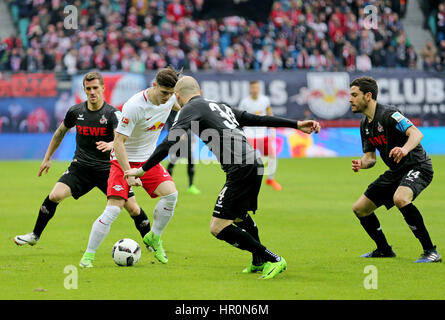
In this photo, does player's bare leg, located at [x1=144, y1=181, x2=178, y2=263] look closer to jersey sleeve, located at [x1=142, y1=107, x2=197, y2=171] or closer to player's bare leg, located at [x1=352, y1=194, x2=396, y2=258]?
jersey sleeve, located at [x1=142, y1=107, x2=197, y2=171]

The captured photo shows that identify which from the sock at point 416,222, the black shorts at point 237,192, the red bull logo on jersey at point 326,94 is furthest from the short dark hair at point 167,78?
the red bull logo on jersey at point 326,94

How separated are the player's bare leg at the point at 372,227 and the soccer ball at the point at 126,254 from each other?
2705mm

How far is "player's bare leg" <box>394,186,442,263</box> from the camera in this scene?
8545 mm

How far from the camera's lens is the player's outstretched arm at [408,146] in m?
8.19

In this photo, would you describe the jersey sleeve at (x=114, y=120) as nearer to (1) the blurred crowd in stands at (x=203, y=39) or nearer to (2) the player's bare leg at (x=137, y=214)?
(2) the player's bare leg at (x=137, y=214)

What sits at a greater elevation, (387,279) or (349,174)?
(387,279)

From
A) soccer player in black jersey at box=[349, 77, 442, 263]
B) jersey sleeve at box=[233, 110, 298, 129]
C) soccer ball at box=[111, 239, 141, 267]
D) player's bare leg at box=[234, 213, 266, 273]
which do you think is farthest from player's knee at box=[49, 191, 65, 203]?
soccer player in black jersey at box=[349, 77, 442, 263]

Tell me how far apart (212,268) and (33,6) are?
76.7 ft

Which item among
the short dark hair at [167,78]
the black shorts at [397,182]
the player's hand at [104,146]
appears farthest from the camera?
the player's hand at [104,146]

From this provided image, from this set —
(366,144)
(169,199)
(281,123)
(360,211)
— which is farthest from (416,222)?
(169,199)

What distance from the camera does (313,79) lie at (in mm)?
25734
